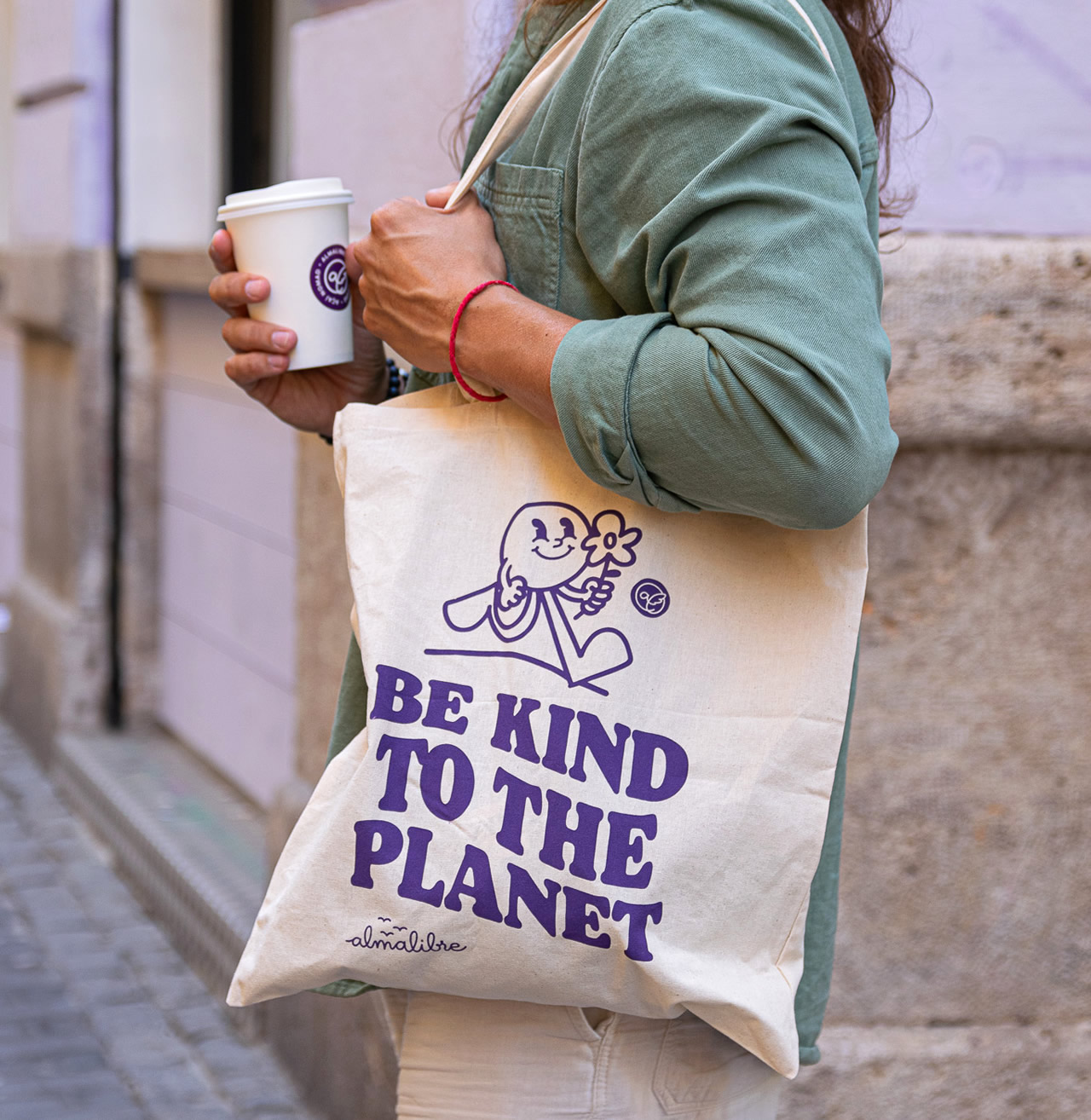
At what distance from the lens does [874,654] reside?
228 centimetres

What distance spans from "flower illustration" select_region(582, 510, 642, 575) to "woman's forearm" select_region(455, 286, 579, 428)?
96 millimetres

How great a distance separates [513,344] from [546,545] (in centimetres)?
18

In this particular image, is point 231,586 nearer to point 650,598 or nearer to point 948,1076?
point 948,1076

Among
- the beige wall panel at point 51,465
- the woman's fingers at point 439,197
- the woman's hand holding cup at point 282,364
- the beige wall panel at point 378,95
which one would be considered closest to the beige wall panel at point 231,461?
the beige wall panel at point 51,465

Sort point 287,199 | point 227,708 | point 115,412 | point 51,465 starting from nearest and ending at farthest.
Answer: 1. point 287,199
2. point 227,708
3. point 115,412
4. point 51,465

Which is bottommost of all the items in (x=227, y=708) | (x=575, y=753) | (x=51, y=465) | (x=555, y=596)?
(x=227, y=708)

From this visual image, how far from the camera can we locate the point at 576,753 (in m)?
1.24

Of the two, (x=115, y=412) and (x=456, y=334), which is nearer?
(x=456, y=334)

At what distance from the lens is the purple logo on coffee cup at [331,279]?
153 centimetres

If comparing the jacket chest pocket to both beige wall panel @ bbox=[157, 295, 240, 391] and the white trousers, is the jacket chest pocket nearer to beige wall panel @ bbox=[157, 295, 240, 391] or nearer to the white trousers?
the white trousers

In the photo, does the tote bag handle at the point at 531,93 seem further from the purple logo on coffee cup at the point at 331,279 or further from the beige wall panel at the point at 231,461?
the beige wall panel at the point at 231,461

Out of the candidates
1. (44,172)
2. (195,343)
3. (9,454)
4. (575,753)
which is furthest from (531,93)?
(9,454)

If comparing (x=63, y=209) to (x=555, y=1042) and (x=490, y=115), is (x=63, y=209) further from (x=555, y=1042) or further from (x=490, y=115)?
(x=555, y=1042)

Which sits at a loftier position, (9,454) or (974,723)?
(974,723)
